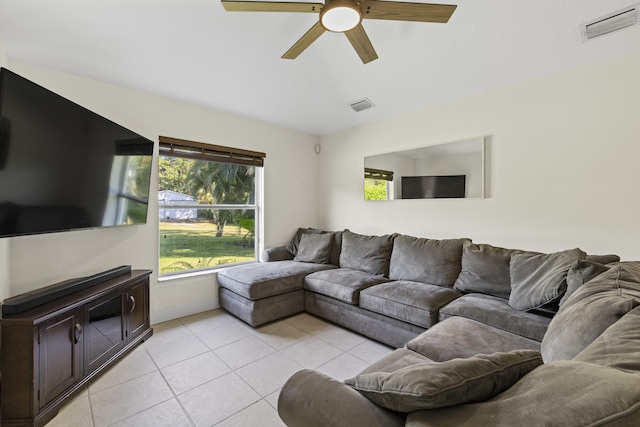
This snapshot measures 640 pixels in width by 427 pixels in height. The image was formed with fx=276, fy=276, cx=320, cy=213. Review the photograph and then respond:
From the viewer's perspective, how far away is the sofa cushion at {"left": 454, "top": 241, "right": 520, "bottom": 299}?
2330mm

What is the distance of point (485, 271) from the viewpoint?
7.99ft

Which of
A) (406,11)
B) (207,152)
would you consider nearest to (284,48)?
(406,11)

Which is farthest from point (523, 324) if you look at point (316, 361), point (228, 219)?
point (228, 219)

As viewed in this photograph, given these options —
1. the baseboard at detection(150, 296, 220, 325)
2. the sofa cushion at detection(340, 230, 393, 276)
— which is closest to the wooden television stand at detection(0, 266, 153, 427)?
Result: the baseboard at detection(150, 296, 220, 325)

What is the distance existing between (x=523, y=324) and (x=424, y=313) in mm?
662

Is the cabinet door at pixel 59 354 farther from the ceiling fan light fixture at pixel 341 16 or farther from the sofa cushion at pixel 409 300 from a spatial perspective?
the ceiling fan light fixture at pixel 341 16

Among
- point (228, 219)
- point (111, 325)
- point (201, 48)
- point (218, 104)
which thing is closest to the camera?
point (111, 325)

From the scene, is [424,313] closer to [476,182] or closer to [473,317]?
[473,317]

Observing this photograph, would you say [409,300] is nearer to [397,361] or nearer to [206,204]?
[397,361]

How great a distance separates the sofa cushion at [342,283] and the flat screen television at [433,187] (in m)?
1.13

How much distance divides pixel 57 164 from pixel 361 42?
229 cm

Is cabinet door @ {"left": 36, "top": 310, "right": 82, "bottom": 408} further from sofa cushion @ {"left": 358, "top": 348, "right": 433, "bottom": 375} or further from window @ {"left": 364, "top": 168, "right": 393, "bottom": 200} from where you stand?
window @ {"left": 364, "top": 168, "right": 393, "bottom": 200}

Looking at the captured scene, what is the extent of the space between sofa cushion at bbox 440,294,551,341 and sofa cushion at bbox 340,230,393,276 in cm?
102

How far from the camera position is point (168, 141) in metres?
3.13
